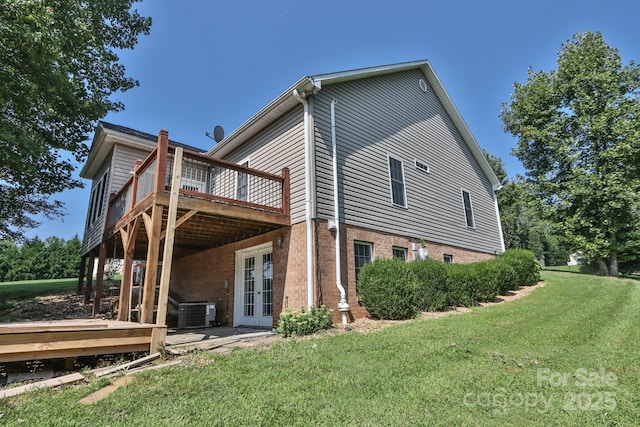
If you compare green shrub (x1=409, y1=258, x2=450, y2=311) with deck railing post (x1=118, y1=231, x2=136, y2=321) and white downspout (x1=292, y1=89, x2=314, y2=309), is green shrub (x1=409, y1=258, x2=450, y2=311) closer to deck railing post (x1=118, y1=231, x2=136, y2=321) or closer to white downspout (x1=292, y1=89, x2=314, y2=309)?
white downspout (x1=292, y1=89, x2=314, y2=309)

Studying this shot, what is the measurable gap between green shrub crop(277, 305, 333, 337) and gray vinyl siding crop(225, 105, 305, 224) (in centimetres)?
206

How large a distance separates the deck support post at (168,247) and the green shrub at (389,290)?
4398mm

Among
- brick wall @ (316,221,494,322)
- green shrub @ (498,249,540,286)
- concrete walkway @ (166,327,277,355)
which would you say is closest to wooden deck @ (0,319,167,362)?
concrete walkway @ (166,327,277,355)

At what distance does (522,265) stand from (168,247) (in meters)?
12.1

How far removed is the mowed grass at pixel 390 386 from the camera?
289cm

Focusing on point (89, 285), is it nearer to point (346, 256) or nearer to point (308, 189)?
point (308, 189)

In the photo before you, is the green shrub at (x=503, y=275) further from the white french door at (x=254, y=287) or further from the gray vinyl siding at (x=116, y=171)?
the gray vinyl siding at (x=116, y=171)

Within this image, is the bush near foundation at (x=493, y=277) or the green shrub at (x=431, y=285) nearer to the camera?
the green shrub at (x=431, y=285)

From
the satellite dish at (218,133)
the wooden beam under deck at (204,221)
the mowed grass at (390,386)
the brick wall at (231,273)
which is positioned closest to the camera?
the mowed grass at (390,386)

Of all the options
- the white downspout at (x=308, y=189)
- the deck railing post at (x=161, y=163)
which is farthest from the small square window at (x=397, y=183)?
the deck railing post at (x=161, y=163)

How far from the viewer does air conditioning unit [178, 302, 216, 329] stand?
9180 mm

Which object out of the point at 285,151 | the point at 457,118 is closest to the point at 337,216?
the point at 285,151

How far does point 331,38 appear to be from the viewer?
12.3m

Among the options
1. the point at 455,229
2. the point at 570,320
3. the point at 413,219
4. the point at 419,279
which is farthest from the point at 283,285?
the point at 455,229
